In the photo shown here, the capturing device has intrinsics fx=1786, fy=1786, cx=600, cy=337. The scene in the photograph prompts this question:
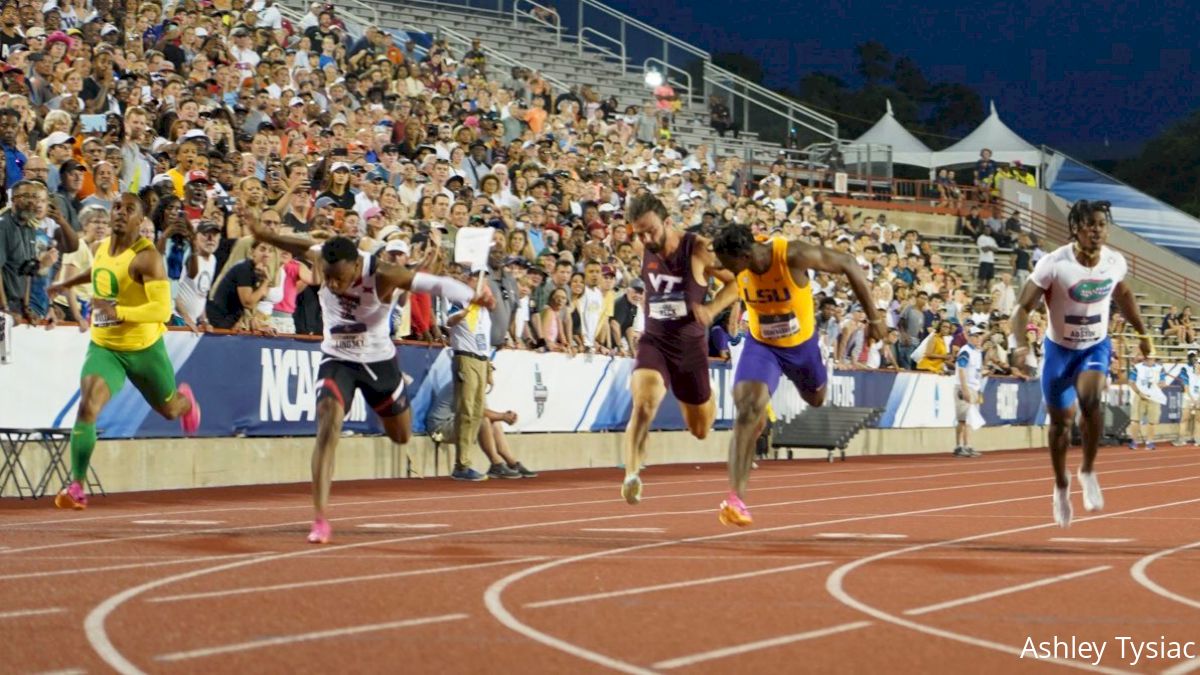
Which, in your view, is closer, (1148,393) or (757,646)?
(757,646)

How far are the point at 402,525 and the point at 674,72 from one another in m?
28.3

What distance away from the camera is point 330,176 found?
20.0 meters

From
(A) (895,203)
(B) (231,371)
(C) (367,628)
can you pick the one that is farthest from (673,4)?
(C) (367,628)

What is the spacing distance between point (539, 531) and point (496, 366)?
8208 mm

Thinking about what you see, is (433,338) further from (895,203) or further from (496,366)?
(895,203)

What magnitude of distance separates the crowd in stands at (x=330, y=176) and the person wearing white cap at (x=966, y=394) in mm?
827

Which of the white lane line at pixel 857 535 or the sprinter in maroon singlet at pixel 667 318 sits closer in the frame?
the white lane line at pixel 857 535

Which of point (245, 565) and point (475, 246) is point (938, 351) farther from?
point (245, 565)

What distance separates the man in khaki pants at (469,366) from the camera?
63.8 feet

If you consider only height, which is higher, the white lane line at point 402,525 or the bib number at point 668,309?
the bib number at point 668,309

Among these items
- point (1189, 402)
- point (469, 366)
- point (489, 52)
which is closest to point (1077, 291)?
point (469, 366)

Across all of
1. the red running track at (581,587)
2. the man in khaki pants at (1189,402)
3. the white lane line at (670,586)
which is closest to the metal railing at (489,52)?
the man in khaki pants at (1189,402)

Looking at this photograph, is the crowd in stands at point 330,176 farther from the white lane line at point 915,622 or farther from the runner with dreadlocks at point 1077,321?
the runner with dreadlocks at point 1077,321

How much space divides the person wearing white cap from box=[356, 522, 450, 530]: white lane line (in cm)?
1938
